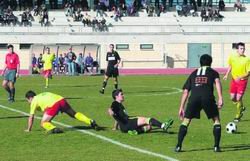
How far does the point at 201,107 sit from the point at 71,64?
135 feet

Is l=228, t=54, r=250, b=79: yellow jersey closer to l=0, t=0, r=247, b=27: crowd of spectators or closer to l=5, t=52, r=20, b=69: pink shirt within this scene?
l=5, t=52, r=20, b=69: pink shirt

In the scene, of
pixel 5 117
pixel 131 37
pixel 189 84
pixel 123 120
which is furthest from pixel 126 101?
pixel 131 37

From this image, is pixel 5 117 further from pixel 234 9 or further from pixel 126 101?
pixel 234 9

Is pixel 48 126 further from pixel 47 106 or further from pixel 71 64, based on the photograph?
pixel 71 64

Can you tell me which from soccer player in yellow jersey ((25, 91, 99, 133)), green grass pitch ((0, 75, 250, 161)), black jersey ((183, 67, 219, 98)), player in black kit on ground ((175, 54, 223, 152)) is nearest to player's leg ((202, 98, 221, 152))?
player in black kit on ground ((175, 54, 223, 152))

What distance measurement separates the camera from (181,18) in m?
63.3

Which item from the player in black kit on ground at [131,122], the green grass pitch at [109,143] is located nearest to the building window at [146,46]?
the green grass pitch at [109,143]

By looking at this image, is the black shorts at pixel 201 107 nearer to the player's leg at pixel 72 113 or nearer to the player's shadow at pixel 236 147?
the player's shadow at pixel 236 147

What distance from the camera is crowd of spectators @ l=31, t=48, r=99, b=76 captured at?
174 ft

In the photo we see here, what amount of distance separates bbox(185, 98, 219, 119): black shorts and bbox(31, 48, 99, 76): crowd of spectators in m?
40.5

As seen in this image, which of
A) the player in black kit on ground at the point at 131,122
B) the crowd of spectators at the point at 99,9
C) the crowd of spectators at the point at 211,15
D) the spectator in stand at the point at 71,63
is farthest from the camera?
the crowd of spectators at the point at 211,15

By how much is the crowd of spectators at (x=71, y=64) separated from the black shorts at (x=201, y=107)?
133 feet

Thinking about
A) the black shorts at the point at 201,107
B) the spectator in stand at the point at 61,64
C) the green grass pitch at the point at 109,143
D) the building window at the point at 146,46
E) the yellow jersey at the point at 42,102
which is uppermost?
the black shorts at the point at 201,107

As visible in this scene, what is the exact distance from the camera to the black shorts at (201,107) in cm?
1234
